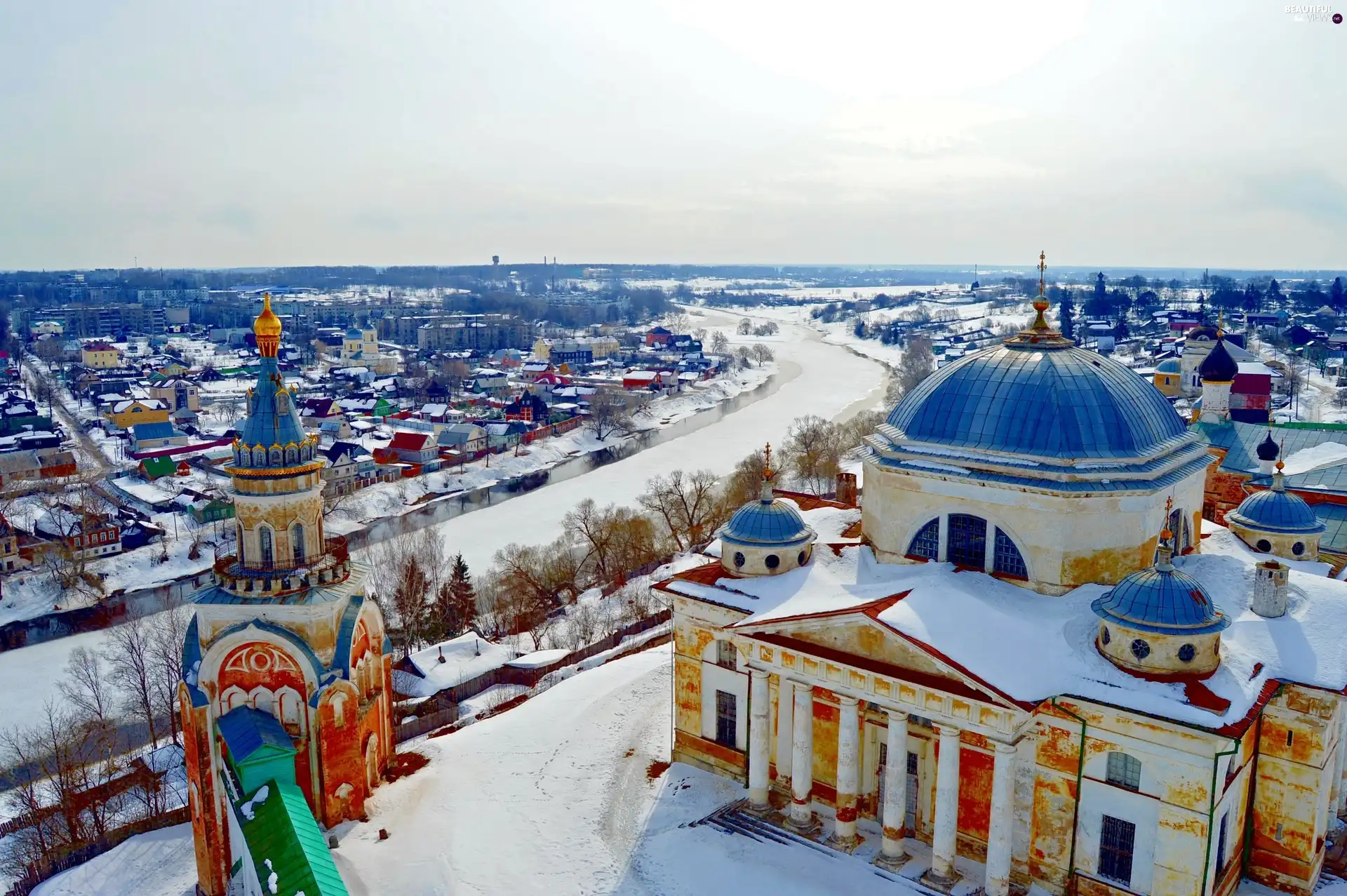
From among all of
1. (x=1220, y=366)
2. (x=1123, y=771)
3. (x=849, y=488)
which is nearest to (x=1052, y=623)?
(x=1123, y=771)

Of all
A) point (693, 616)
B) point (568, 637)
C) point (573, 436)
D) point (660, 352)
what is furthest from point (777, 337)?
point (693, 616)

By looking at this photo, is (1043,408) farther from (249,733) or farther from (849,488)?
(249,733)

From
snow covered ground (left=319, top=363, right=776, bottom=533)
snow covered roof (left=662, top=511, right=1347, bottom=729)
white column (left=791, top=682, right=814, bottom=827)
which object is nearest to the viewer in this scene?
snow covered roof (left=662, top=511, right=1347, bottom=729)

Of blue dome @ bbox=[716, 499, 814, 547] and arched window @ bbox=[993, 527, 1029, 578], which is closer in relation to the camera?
arched window @ bbox=[993, 527, 1029, 578]

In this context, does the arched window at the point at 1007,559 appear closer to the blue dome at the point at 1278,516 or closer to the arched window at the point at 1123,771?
the arched window at the point at 1123,771

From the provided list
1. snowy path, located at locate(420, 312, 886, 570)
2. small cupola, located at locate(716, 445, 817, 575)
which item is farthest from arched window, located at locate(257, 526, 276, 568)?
snowy path, located at locate(420, 312, 886, 570)

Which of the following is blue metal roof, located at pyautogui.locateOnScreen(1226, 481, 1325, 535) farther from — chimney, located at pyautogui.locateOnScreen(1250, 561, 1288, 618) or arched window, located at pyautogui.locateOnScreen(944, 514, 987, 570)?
arched window, located at pyautogui.locateOnScreen(944, 514, 987, 570)
